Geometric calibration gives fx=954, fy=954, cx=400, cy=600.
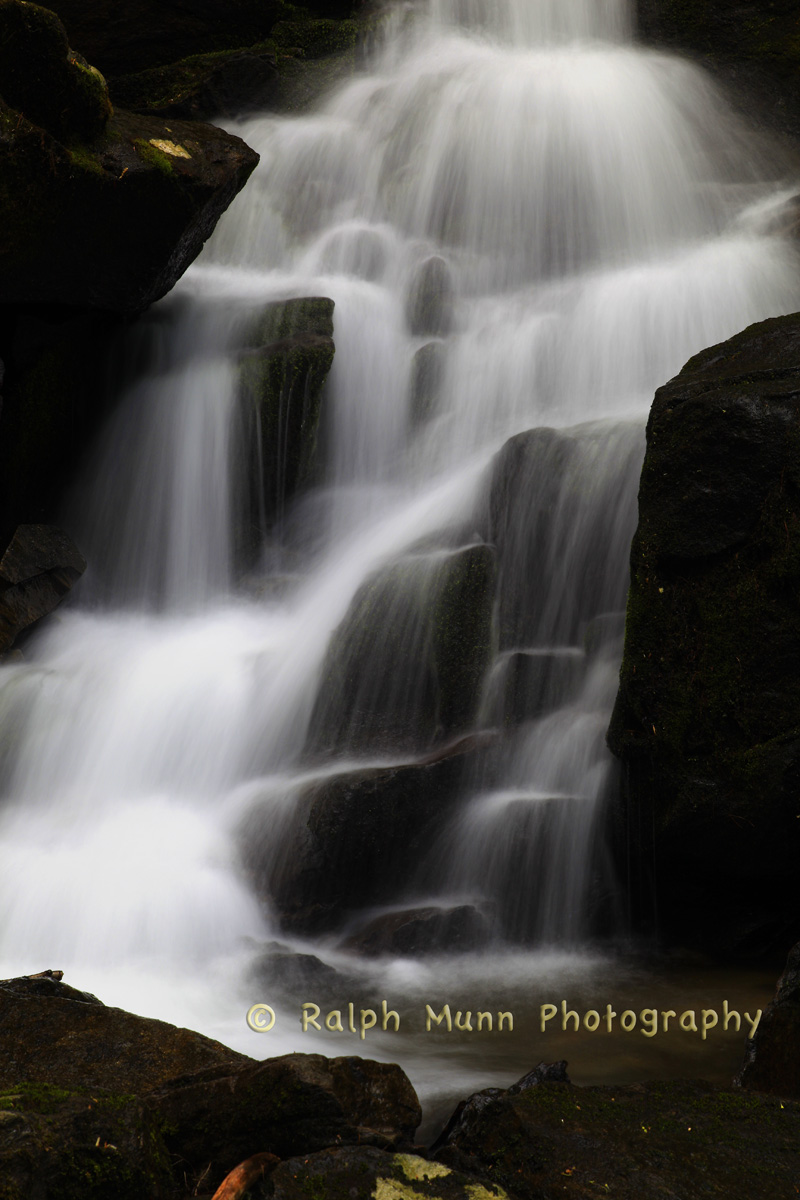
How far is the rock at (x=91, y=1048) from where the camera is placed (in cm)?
253

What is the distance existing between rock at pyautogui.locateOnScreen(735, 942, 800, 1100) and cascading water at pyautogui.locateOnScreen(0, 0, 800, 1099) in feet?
5.20

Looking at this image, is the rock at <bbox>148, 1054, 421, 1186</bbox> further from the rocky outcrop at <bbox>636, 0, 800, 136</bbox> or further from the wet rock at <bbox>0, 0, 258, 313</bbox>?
the rocky outcrop at <bbox>636, 0, 800, 136</bbox>

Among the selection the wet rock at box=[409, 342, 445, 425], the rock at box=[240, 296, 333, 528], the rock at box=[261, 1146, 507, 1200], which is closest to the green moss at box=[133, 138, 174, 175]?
the rock at box=[240, 296, 333, 528]

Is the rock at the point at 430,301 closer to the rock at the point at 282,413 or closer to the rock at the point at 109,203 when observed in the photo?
the rock at the point at 282,413

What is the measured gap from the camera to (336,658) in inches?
237

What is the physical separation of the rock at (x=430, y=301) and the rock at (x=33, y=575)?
13.3 ft

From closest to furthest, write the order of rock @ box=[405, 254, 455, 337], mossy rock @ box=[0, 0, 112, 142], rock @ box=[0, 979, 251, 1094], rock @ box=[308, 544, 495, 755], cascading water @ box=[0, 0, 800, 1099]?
rock @ box=[0, 979, 251, 1094] < cascading water @ box=[0, 0, 800, 1099] < rock @ box=[308, 544, 495, 755] < mossy rock @ box=[0, 0, 112, 142] < rock @ box=[405, 254, 455, 337]

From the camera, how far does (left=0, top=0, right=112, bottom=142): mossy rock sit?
20.2 feet

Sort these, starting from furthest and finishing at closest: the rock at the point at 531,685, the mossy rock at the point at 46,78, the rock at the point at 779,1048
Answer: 1. the mossy rock at the point at 46,78
2. the rock at the point at 531,685
3. the rock at the point at 779,1048

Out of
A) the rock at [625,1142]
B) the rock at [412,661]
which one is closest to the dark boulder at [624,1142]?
the rock at [625,1142]

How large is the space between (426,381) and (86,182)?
340 cm

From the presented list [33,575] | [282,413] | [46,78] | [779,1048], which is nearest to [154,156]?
[46,78]

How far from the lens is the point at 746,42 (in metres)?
12.5

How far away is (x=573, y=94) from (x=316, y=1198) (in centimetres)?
1282
